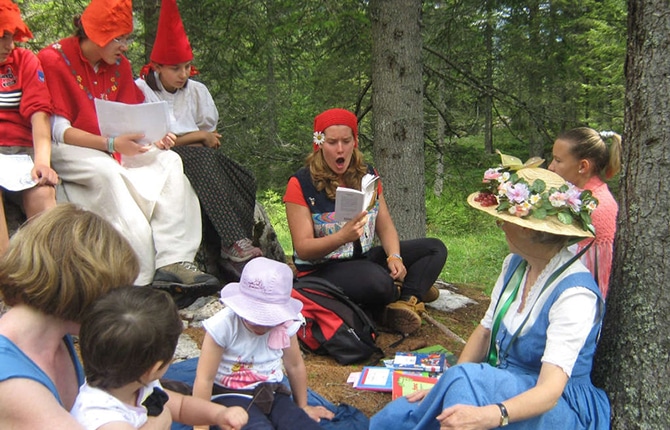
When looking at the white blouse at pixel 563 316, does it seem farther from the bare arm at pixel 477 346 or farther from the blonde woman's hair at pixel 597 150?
the blonde woman's hair at pixel 597 150

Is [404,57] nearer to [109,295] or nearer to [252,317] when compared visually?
[252,317]

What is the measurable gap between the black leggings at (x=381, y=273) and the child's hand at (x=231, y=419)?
5.17 ft

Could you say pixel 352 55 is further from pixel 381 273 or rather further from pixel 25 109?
pixel 25 109

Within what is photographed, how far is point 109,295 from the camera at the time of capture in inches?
65.7

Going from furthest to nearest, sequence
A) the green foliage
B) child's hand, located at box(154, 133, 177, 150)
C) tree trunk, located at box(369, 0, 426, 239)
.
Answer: the green foliage → tree trunk, located at box(369, 0, 426, 239) → child's hand, located at box(154, 133, 177, 150)

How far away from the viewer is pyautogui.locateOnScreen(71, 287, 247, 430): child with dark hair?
1.61m

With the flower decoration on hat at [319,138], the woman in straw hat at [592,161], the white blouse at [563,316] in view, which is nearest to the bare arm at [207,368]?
the white blouse at [563,316]

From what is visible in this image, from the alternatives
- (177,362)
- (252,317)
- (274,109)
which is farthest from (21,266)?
(274,109)

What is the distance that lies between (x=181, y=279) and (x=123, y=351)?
2156mm

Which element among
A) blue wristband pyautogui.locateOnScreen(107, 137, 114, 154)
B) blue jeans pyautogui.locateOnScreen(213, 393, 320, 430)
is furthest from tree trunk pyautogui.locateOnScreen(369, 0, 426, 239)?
blue jeans pyautogui.locateOnScreen(213, 393, 320, 430)

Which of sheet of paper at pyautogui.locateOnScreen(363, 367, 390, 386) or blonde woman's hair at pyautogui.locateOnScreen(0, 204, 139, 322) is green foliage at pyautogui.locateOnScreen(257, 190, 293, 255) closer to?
sheet of paper at pyautogui.locateOnScreen(363, 367, 390, 386)

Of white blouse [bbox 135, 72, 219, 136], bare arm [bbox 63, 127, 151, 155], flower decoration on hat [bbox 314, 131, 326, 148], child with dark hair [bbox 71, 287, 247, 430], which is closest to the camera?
child with dark hair [bbox 71, 287, 247, 430]

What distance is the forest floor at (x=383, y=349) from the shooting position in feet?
10.3

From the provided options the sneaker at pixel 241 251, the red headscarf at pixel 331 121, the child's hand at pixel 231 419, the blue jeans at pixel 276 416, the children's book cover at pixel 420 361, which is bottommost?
the children's book cover at pixel 420 361
